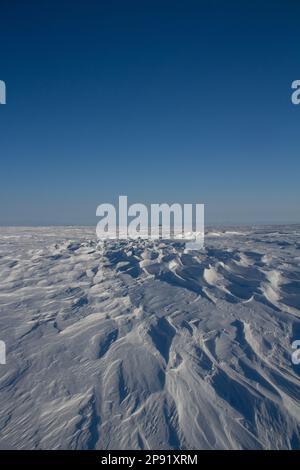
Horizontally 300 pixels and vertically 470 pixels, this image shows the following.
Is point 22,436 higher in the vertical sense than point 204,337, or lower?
lower

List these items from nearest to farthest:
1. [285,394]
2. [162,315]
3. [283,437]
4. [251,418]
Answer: [283,437]
[251,418]
[285,394]
[162,315]

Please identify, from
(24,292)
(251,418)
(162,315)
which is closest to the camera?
(251,418)

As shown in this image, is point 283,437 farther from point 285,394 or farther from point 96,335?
point 96,335

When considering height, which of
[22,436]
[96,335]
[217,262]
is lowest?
[22,436]

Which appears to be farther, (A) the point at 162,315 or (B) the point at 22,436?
(A) the point at 162,315

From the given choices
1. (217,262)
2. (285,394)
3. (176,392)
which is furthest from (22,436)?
(217,262)

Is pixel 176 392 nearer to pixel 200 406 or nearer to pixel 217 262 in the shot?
pixel 200 406

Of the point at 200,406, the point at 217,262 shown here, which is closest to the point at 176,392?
the point at 200,406
